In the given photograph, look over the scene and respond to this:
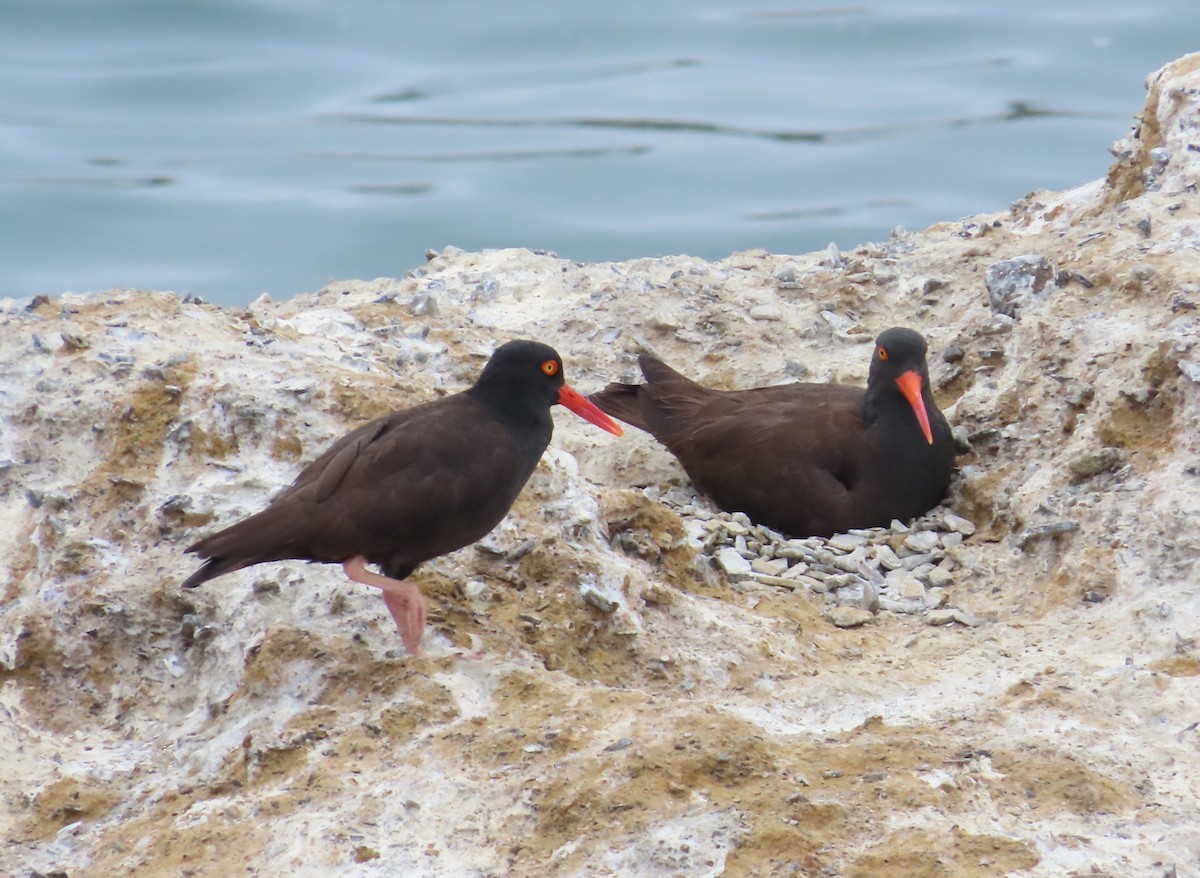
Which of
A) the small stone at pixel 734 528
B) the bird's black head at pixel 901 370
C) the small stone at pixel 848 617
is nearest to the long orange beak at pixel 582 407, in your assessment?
the small stone at pixel 734 528

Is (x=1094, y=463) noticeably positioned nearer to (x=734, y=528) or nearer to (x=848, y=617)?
(x=848, y=617)

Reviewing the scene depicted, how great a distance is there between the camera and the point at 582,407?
5492 mm

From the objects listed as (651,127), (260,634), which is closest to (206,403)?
(260,634)

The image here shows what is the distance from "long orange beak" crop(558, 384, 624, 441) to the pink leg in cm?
111

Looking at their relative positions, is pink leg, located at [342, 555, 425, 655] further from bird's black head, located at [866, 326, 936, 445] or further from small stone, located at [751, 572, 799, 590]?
bird's black head, located at [866, 326, 936, 445]

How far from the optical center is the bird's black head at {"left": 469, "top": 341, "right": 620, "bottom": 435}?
16.6 feet

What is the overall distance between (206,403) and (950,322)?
362cm

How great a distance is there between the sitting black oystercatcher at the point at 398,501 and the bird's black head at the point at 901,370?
6.27 feet

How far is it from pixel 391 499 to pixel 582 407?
112 cm

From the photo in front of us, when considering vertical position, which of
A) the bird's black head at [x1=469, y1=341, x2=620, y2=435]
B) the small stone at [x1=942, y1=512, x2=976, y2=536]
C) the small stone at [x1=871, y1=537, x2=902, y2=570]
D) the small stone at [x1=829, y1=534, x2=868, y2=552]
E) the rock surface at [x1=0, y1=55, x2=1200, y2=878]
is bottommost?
the small stone at [x1=829, y1=534, x2=868, y2=552]

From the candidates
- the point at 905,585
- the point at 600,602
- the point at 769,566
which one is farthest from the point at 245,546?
the point at 905,585

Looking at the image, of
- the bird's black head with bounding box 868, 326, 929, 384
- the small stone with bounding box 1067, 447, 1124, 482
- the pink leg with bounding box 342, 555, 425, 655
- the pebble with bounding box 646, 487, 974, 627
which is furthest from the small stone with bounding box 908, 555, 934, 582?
the pink leg with bounding box 342, 555, 425, 655

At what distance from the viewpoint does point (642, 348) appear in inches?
294

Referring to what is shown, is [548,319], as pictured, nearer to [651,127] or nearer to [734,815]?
[734,815]
